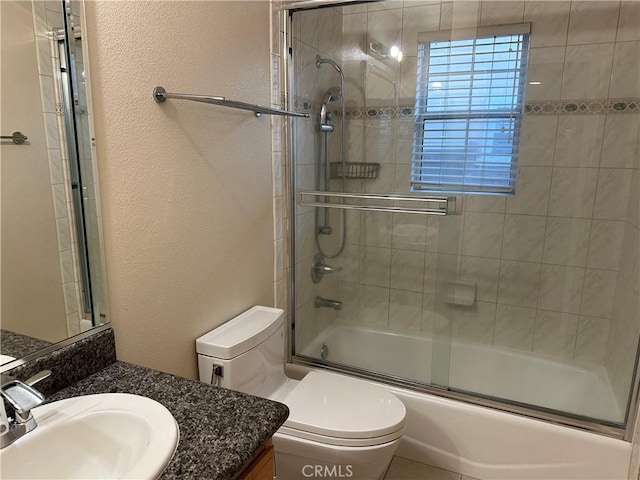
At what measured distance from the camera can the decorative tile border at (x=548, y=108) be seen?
206cm

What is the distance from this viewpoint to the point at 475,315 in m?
2.40

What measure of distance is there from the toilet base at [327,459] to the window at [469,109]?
4.46 feet

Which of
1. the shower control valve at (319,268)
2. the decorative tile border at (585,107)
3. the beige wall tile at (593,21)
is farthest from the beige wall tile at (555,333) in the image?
the beige wall tile at (593,21)

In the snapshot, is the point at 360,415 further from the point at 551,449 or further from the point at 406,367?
the point at 551,449

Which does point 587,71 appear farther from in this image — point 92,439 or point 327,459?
point 92,439

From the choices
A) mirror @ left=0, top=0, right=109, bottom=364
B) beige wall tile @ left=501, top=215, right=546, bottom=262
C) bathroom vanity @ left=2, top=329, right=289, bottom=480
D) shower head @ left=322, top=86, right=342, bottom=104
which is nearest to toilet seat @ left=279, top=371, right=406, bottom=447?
bathroom vanity @ left=2, top=329, right=289, bottom=480

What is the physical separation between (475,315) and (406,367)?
50cm

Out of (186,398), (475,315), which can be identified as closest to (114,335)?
(186,398)

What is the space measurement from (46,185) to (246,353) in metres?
0.87

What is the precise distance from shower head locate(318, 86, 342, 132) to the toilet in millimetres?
1102

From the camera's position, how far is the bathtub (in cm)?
179

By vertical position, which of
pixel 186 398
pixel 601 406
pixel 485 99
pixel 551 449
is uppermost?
pixel 485 99

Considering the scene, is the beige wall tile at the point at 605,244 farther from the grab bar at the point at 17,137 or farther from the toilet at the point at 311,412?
the grab bar at the point at 17,137

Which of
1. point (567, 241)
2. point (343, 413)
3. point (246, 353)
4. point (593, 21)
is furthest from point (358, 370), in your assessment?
point (593, 21)
